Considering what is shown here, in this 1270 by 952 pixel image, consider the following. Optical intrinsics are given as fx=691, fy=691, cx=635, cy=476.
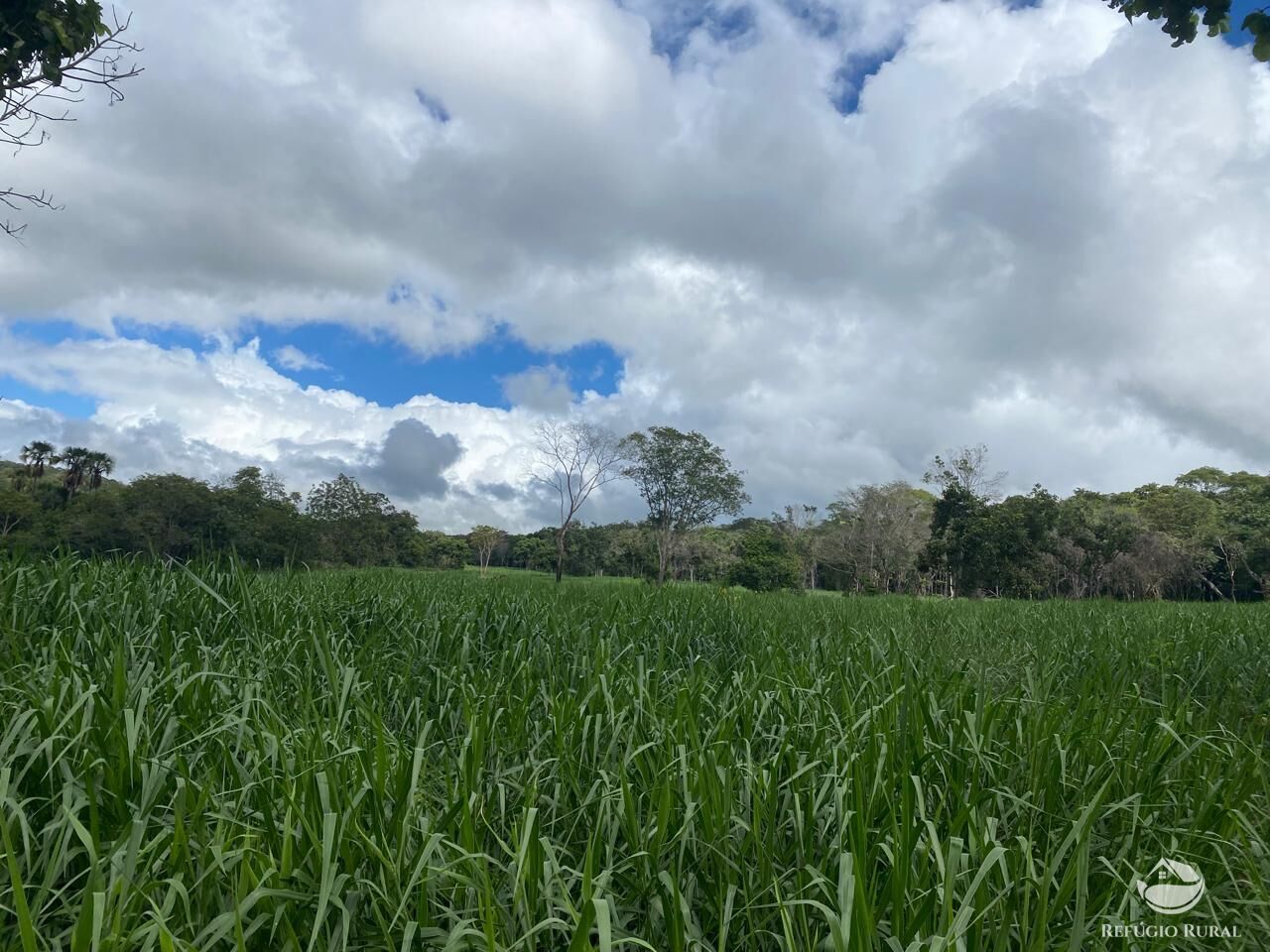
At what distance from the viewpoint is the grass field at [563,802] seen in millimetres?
1757

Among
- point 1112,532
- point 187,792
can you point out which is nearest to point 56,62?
point 187,792

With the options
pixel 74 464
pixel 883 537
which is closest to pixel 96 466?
pixel 74 464

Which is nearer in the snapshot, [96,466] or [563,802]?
[563,802]

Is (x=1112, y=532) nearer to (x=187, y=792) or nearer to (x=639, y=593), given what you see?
(x=639, y=593)

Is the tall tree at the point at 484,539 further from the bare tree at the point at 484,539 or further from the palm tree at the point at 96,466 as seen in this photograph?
the palm tree at the point at 96,466

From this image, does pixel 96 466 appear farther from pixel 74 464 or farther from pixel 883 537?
pixel 883 537

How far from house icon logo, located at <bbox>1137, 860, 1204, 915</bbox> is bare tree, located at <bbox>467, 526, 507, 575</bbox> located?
63.3 metres

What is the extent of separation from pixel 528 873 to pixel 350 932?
47 cm

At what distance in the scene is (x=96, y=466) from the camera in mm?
41844

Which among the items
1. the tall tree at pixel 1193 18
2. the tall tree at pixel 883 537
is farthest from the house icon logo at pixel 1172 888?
the tall tree at pixel 883 537

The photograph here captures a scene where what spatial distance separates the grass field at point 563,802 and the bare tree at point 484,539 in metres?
61.2

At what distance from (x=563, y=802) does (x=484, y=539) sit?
64.5 m

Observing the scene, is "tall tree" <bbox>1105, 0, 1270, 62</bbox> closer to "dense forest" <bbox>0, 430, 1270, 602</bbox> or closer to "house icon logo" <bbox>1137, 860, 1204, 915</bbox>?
"house icon logo" <bbox>1137, 860, 1204, 915</bbox>

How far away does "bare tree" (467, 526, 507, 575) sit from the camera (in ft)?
211
